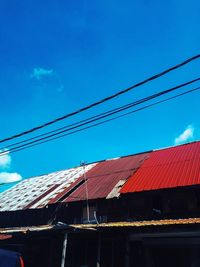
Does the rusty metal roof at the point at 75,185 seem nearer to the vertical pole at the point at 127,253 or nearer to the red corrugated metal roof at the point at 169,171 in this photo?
the red corrugated metal roof at the point at 169,171

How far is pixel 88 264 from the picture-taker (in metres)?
14.5

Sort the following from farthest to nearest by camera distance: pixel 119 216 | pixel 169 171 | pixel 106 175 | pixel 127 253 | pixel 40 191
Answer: pixel 40 191
pixel 106 175
pixel 169 171
pixel 119 216
pixel 127 253

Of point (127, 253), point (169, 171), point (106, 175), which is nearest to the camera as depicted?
point (127, 253)

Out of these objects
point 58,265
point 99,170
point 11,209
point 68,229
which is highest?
point 99,170

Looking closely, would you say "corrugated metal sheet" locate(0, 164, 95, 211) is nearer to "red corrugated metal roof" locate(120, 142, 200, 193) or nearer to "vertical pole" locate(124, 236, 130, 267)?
"red corrugated metal roof" locate(120, 142, 200, 193)

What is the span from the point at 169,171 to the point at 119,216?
341 centimetres

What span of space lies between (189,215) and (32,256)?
865 cm

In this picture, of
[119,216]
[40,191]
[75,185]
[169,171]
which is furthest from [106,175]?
[40,191]

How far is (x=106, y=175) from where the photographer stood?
63.2ft

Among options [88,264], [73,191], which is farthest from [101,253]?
[73,191]

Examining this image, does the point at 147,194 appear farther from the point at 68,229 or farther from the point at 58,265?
the point at 58,265

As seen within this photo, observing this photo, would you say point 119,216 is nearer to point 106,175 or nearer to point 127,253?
point 127,253

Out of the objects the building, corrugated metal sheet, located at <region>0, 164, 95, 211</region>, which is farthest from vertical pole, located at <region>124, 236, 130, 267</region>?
corrugated metal sheet, located at <region>0, 164, 95, 211</region>

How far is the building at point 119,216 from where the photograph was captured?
12.7 meters
